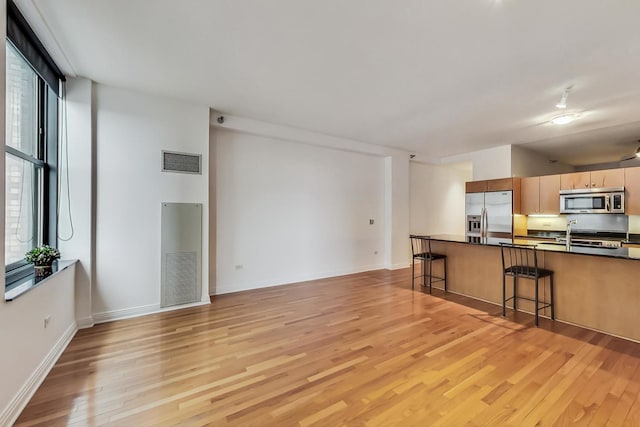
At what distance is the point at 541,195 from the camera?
17.8ft

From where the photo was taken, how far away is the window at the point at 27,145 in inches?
91.4

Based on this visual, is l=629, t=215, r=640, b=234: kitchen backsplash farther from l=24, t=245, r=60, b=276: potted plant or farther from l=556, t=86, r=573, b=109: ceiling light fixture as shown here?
l=24, t=245, r=60, b=276: potted plant

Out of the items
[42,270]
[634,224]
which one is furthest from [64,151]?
[634,224]

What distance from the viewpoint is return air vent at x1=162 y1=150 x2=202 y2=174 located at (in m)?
3.70

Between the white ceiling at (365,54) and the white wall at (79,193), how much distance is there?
368 mm

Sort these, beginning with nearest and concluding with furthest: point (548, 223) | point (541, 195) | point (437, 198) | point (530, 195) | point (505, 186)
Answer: point (541, 195) → point (530, 195) → point (505, 186) → point (548, 223) → point (437, 198)

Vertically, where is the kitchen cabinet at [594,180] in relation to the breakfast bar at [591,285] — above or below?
above

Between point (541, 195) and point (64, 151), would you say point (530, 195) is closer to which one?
point (541, 195)

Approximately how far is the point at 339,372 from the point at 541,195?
548 cm

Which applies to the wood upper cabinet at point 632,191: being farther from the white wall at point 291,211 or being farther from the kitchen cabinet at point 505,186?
the white wall at point 291,211

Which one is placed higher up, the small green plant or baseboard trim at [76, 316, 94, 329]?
the small green plant

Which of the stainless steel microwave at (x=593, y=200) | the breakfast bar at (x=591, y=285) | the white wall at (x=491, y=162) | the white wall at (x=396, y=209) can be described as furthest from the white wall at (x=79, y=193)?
the stainless steel microwave at (x=593, y=200)

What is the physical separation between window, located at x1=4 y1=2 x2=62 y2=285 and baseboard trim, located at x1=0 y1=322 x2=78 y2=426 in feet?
2.43

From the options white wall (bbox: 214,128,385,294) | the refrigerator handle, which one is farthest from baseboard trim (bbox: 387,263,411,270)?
the refrigerator handle
